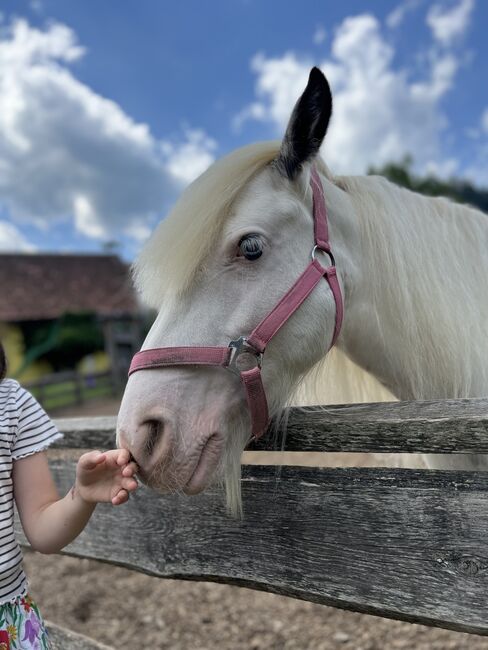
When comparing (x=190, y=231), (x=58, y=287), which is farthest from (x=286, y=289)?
(x=58, y=287)

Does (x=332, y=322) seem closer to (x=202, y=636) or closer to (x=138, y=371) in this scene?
(x=138, y=371)

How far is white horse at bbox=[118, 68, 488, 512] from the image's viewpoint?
4.51ft

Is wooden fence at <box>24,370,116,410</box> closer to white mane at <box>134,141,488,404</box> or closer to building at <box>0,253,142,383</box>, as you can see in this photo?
building at <box>0,253,142,383</box>

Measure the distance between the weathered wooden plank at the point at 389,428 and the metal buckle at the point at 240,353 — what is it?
0.82 ft

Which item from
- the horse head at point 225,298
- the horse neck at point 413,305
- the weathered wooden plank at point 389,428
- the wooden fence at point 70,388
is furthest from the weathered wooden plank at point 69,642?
the wooden fence at point 70,388

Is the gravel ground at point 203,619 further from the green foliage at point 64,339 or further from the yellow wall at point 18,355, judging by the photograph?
the green foliage at point 64,339

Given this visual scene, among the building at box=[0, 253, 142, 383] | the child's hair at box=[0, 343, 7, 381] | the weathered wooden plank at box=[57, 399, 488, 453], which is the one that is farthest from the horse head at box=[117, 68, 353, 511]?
the building at box=[0, 253, 142, 383]

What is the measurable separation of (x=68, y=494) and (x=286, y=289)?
0.86 m

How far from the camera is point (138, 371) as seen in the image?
140 cm

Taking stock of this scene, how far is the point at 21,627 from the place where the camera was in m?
1.35

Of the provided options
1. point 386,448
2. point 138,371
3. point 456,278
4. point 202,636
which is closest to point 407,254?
point 456,278

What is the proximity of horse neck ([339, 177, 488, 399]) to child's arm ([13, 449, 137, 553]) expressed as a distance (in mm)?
963

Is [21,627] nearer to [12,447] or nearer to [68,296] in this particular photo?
[12,447]

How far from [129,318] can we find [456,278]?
17.2m
